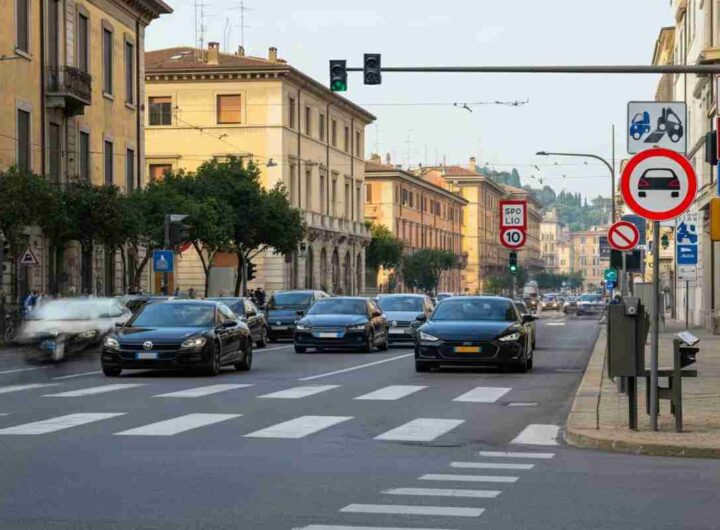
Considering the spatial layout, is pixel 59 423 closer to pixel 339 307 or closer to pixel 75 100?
pixel 339 307

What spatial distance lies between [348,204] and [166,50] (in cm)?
1769

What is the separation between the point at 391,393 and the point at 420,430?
5.86m

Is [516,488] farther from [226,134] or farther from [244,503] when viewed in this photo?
[226,134]

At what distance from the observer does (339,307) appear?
38.6m

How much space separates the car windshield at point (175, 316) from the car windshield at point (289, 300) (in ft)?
66.3

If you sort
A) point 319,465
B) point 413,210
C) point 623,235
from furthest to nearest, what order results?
point 413,210 < point 623,235 < point 319,465

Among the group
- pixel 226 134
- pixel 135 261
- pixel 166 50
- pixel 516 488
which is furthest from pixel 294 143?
pixel 516 488

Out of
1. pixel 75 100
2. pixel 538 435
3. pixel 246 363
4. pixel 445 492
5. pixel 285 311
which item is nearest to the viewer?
pixel 445 492

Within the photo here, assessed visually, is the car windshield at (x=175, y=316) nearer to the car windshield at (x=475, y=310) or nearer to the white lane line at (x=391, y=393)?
the car windshield at (x=475, y=310)

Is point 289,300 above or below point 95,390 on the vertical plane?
above

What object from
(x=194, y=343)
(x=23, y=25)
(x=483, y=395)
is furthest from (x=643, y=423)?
(x=23, y=25)

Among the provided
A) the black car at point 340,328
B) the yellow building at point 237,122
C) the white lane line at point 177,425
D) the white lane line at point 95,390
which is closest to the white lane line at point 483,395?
the white lane line at point 177,425

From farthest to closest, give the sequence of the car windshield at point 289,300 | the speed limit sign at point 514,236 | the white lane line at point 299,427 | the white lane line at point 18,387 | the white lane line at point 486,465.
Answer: the car windshield at point 289,300 → the speed limit sign at point 514,236 → the white lane line at point 18,387 → the white lane line at point 299,427 → the white lane line at point 486,465

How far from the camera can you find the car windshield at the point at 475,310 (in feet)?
94.2
